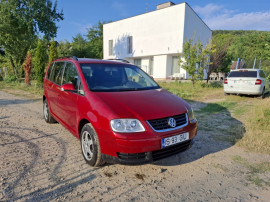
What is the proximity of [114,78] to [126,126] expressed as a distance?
1.39 meters

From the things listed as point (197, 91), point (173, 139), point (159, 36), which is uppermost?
point (159, 36)

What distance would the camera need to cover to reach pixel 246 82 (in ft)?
29.2

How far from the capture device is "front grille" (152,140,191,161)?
2.50 meters

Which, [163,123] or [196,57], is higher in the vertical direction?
[196,57]

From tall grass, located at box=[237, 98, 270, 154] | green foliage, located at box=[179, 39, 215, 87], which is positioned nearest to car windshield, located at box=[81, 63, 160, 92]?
tall grass, located at box=[237, 98, 270, 154]

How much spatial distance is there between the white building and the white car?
8.36 meters

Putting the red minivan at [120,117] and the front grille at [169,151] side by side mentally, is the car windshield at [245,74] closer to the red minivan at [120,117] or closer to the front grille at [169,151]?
the red minivan at [120,117]

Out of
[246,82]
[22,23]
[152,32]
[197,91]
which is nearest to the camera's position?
[246,82]

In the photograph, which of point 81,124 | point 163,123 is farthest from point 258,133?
point 81,124

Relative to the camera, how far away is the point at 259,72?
29.8 feet

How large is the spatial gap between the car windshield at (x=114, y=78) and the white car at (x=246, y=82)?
7.09 metres

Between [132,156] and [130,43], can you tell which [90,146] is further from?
[130,43]

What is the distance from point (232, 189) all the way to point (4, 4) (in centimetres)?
2266

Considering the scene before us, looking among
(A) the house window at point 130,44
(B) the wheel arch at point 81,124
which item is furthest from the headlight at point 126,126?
(A) the house window at point 130,44
